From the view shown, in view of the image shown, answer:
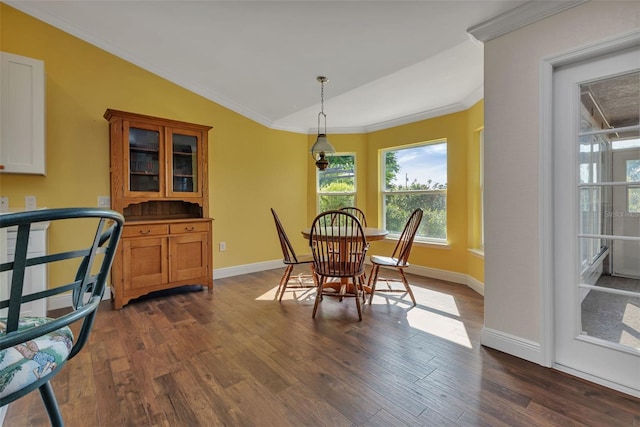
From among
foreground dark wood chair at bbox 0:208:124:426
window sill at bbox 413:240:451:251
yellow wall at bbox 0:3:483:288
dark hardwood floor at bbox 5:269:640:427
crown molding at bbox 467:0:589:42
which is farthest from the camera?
window sill at bbox 413:240:451:251

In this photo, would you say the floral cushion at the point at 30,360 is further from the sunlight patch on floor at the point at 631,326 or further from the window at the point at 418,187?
the window at the point at 418,187

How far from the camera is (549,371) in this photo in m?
1.75

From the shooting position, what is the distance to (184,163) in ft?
11.0

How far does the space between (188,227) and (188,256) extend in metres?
0.33

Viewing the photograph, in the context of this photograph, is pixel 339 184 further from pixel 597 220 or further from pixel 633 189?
pixel 633 189

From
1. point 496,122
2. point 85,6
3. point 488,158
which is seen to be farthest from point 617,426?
point 85,6

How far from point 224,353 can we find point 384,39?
2.73 meters

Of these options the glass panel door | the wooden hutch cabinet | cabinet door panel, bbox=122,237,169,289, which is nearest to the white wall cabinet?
the wooden hutch cabinet

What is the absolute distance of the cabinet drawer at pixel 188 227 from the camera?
313cm

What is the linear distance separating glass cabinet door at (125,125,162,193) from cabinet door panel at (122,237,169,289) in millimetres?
564

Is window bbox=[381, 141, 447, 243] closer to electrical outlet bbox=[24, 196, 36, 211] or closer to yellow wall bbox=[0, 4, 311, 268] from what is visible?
yellow wall bbox=[0, 4, 311, 268]

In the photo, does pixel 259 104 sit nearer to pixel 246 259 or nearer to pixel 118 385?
pixel 246 259

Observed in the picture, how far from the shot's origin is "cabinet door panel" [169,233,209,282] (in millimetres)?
3148

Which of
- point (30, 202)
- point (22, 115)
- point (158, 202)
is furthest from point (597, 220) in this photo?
point (30, 202)
